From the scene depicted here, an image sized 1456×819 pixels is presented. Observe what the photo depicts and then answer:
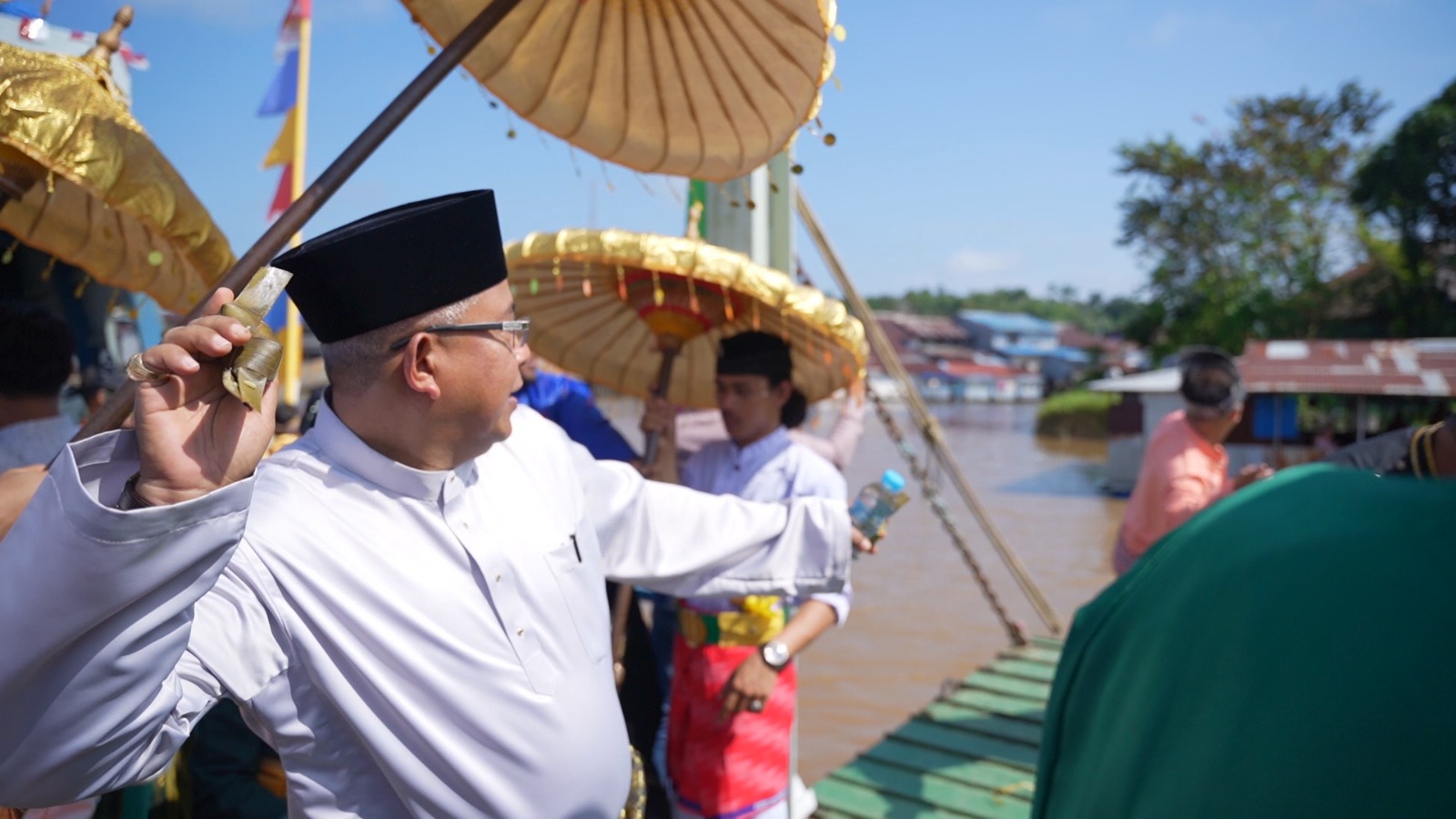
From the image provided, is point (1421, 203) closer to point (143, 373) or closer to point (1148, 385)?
point (1148, 385)

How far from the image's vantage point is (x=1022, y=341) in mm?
70812

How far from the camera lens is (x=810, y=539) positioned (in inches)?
88.4

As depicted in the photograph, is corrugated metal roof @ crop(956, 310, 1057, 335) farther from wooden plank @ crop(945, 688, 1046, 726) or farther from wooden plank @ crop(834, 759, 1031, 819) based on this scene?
wooden plank @ crop(834, 759, 1031, 819)

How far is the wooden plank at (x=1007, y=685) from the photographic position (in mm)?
4914

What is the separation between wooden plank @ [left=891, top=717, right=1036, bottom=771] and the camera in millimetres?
4184

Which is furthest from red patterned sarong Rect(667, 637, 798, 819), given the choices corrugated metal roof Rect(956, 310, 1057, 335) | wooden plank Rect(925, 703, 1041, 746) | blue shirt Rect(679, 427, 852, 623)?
corrugated metal roof Rect(956, 310, 1057, 335)

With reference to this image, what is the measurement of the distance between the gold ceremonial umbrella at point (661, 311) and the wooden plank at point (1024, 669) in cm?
244

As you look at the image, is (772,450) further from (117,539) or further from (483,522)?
(117,539)

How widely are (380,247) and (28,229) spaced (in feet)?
5.20

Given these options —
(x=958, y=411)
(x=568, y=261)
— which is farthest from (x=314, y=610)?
(x=958, y=411)

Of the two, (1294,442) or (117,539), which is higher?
(117,539)

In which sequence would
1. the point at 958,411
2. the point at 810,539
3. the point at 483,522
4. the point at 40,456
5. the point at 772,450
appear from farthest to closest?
the point at 958,411, the point at 772,450, the point at 40,456, the point at 810,539, the point at 483,522

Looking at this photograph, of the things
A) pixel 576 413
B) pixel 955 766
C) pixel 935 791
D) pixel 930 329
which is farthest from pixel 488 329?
pixel 930 329

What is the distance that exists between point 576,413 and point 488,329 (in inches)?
80.4
